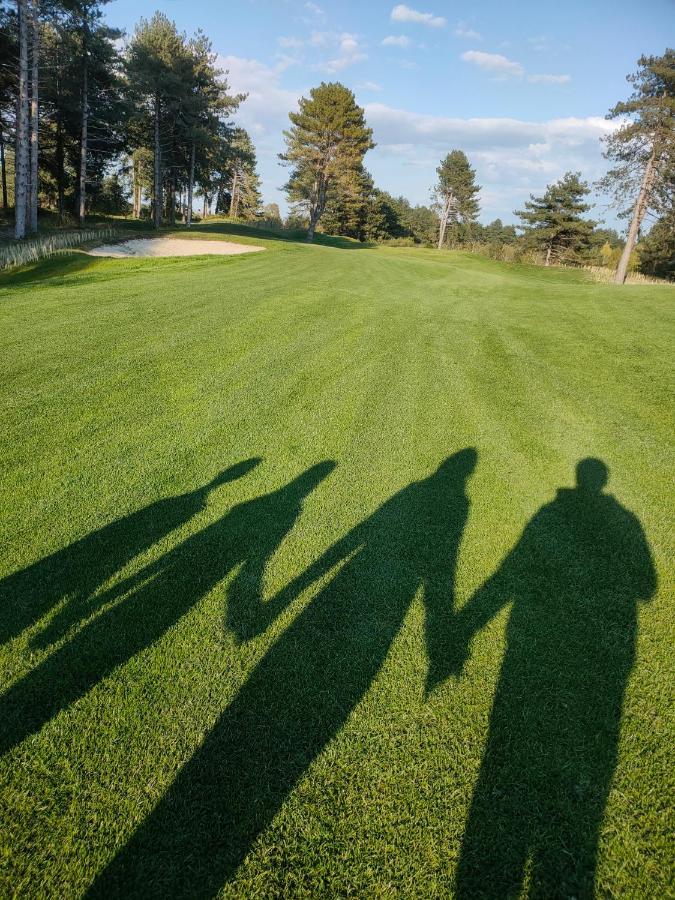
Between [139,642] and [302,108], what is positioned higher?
[302,108]

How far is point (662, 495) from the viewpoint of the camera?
4273 millimetres

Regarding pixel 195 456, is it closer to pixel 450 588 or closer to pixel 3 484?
pixel 3 484

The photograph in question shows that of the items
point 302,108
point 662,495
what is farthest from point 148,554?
point 302,108

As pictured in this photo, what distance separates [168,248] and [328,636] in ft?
75.2

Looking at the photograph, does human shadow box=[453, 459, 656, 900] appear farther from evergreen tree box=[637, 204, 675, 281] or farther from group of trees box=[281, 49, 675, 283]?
evergreen tree box=[637, 204, 675, 281]

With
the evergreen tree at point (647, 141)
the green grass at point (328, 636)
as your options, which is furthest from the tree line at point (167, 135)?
the green grass at point (328, 636)

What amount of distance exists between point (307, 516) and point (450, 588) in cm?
127

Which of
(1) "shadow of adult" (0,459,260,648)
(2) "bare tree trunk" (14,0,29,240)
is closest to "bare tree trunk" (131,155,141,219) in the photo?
(2) "bare tree trunk" (14,0,29,240)

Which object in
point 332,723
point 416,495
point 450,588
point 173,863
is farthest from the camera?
point 416,495

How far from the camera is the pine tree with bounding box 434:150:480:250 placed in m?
66.1

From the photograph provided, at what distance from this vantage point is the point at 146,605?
2.77m

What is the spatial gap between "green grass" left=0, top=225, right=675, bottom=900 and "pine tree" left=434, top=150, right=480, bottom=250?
6837 cm

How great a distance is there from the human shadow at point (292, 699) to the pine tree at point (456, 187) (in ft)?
231

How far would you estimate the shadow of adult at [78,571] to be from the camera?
103 inches
